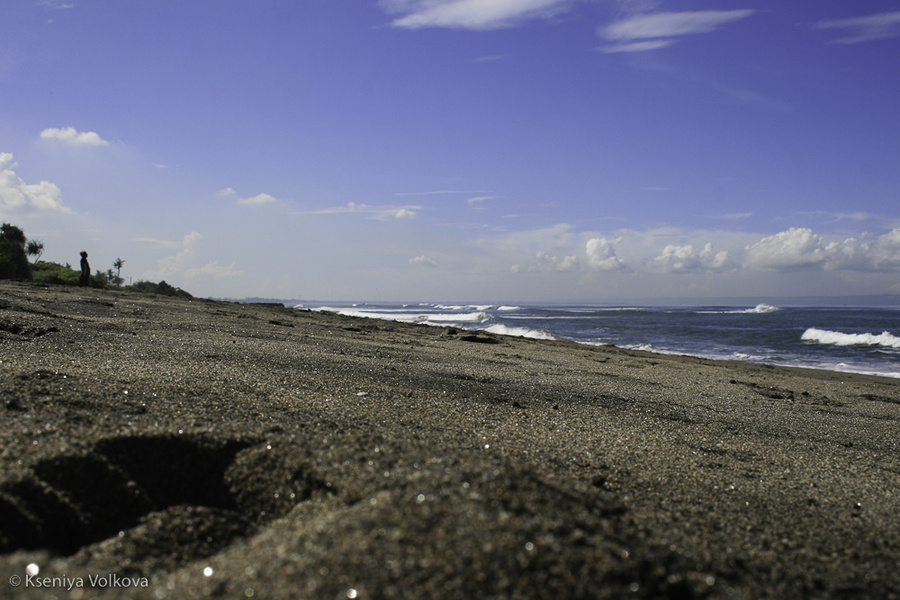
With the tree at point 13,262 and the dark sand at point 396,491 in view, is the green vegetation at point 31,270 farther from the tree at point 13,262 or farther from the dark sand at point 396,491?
the dark sand at point 396,491

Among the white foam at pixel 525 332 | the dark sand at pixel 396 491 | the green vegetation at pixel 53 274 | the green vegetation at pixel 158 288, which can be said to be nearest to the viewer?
the dark sand at pixel 396 491

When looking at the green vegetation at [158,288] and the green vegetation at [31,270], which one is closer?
the green vegetation at [31,270]

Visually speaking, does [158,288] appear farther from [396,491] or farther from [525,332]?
[396,491]

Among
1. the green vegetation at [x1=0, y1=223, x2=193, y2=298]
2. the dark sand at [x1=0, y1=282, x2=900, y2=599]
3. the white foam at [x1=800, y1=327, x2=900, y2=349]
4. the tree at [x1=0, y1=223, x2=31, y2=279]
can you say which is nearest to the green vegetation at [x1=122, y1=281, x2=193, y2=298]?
the green vegetation at [x1=0, y1=223, x2=193, y2=298]

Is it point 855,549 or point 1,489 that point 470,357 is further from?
point 1,489

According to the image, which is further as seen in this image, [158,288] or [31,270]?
[158,288]

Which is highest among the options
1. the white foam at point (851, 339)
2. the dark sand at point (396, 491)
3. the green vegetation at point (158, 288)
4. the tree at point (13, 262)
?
the tree at point (13, 262)

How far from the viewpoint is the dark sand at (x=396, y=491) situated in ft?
4.06

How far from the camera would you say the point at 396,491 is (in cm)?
154

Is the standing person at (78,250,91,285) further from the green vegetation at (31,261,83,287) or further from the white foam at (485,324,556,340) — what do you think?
the white foam at (485,324,556,340)

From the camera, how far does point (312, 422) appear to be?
8.13 ft

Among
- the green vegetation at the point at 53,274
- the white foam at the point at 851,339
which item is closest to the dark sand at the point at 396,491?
the green vegetation at the point at 53,274

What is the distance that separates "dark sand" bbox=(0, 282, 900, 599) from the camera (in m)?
1.24

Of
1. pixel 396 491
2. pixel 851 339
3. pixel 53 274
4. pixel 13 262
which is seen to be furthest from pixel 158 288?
pixel 851 339
